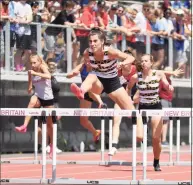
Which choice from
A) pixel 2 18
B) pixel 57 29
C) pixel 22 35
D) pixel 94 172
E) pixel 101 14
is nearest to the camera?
pixel 94 172

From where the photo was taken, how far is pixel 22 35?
22047mm

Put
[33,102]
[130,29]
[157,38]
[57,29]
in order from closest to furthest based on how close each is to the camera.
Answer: [33,102] < [57,29] < [130,29] < [157,38]

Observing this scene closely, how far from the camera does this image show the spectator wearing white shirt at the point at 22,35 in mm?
21875

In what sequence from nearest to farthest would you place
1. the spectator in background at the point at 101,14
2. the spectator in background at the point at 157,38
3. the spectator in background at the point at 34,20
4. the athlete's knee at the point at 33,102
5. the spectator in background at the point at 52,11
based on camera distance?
the athlete's knee at the point at 33,102, the spectator in background at the point at 34,20, the spectator in background at the point at 52,11, the spectator in background at the point at 101,14, the spectator in background at the point at 157,38

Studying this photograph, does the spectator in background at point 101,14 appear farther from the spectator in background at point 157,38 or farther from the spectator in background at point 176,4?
the spectator in background at point 176,4

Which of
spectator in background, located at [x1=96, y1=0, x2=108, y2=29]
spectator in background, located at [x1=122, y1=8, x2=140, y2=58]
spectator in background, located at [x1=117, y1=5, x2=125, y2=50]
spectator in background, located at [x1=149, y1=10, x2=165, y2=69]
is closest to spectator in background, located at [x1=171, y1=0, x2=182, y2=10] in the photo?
spectator in background, located at [x1=149, y1=10, x2=165, y2=69]

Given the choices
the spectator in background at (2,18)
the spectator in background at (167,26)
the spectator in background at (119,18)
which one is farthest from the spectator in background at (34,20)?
the spectator in background at (167,26)

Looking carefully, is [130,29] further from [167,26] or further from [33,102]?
[33,102]

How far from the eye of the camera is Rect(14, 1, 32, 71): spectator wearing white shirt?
71.8 ft

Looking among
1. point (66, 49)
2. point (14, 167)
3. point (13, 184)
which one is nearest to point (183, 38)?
point (66, 49)

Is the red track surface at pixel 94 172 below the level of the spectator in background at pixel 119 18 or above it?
below

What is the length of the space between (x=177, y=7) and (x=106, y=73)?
13.0m

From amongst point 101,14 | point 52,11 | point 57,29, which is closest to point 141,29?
point 101,14

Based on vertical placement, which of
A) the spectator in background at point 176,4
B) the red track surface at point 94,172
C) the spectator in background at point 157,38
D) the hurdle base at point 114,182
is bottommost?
the red track surface at point 94,172
